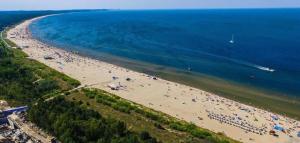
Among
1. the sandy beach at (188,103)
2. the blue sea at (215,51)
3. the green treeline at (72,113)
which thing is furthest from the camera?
the blue sea at (215,51)

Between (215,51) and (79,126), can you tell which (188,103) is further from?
(215,51)

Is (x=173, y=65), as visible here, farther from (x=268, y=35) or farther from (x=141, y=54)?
(x=268, y=35)

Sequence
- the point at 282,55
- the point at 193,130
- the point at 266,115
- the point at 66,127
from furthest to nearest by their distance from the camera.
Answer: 1. the point at 282,55
2. the point at 266,115
3. the point at 193,130
4. the point at 66,127

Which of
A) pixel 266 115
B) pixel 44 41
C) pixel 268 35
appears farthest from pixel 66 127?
pixel 268 35

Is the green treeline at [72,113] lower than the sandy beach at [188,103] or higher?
higher

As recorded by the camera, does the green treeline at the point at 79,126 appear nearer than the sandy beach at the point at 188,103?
Yes

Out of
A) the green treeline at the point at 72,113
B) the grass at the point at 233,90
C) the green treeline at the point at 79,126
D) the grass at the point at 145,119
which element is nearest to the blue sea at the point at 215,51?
the grass at the point at 233,90

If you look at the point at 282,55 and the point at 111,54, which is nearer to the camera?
the point at 282,55

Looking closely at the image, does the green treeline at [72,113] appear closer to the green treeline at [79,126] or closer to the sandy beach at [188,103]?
the green treeline at [79,126]
